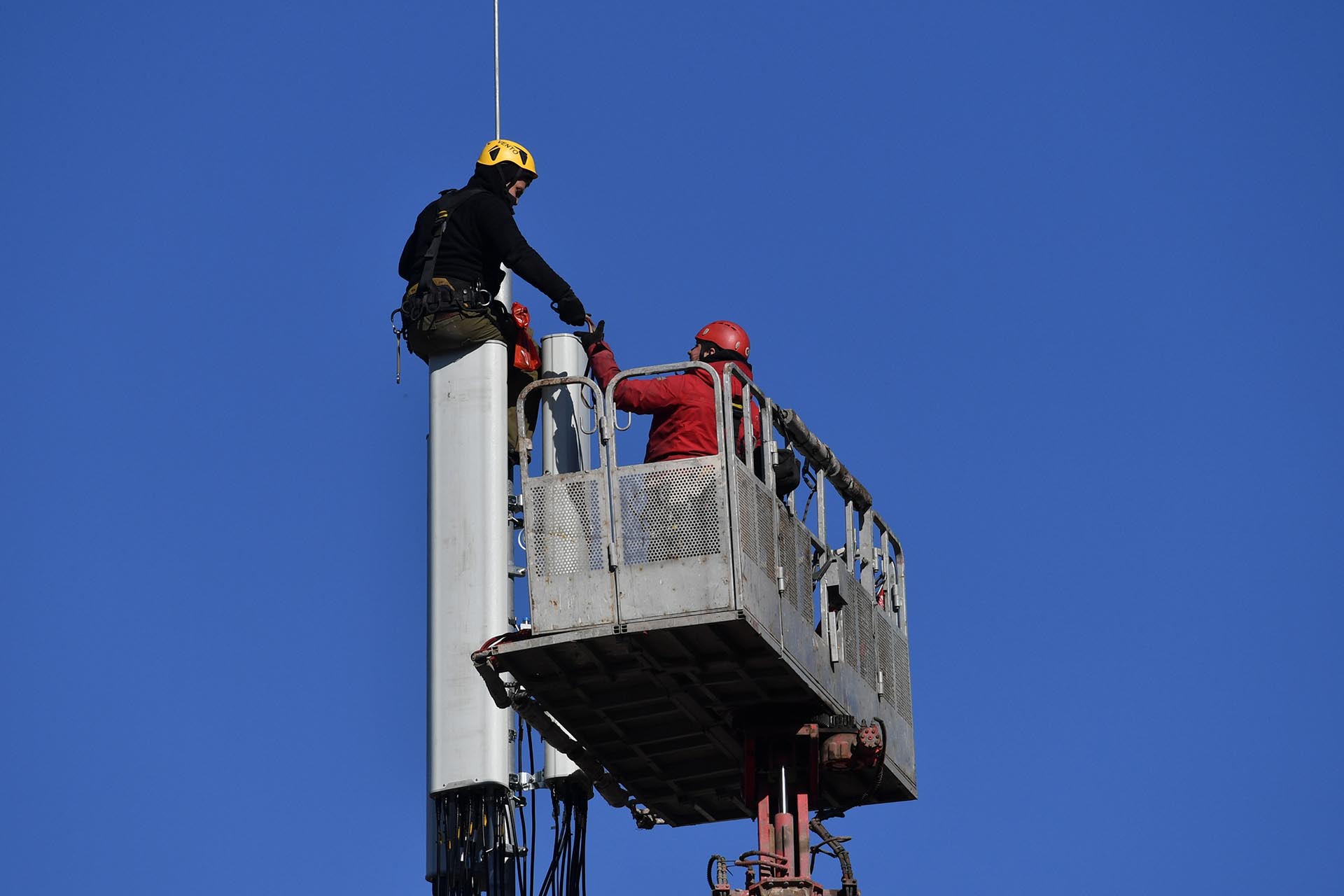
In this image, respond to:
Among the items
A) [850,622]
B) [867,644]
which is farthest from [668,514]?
[867,644]

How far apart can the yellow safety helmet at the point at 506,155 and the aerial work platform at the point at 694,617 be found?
7.37ft

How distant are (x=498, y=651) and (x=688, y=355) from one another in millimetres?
3501

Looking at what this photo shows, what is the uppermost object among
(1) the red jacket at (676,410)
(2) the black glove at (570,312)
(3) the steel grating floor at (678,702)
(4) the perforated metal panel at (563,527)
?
(2) the black glove at (570,312)

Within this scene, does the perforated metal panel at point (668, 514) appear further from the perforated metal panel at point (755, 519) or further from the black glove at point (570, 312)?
the black glove at point (570, 312)

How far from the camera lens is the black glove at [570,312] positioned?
942 inches

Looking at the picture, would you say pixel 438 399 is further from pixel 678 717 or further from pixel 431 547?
pixel 678 717

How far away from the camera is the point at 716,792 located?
24.7 meters

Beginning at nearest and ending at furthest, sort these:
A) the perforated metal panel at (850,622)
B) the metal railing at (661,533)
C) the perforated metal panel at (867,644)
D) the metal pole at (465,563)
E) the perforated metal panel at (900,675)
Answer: the metal railing at (661,533) → the metal pole at (465,563) → the perforated metal panel at (850,622) → the perforated metal panel at (867,644) → the perforated metal panel at (900,675)

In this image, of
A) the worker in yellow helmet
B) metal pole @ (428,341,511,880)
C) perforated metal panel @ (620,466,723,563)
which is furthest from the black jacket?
perforated metal panel @ (620,466,723,563)

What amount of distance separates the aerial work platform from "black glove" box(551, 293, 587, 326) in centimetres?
74

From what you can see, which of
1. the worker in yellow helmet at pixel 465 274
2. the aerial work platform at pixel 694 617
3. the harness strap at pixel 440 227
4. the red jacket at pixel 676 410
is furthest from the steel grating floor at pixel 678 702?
the harness strap at pixel 440 227

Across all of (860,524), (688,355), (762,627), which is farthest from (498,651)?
(860,524)

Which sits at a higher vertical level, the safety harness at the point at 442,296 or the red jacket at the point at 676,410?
the safety harness at the point at 442,296

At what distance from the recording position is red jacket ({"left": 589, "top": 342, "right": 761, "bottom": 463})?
21.5m
